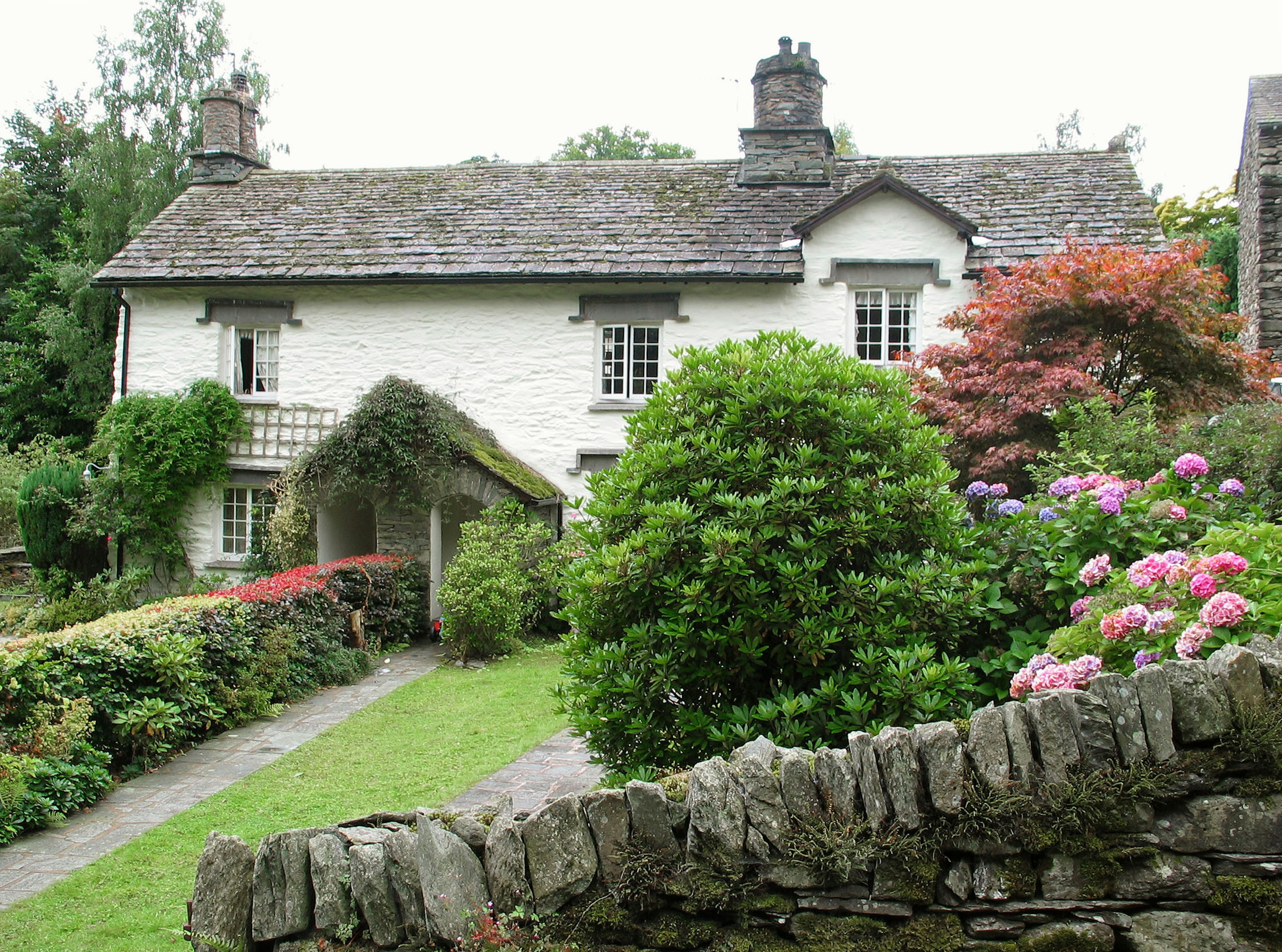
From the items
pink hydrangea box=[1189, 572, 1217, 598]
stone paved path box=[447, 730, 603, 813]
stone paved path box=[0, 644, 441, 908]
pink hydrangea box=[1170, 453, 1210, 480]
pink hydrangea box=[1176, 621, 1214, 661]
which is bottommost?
stone paved path box=[0, 644, 441, 908]

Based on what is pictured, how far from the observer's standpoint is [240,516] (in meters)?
16.2

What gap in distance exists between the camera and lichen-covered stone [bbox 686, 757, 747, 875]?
11.3ft

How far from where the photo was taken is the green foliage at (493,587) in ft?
39.7

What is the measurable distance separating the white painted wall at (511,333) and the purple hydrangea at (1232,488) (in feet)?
29.5

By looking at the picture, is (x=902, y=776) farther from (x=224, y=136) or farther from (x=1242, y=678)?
(x=224, y=136)

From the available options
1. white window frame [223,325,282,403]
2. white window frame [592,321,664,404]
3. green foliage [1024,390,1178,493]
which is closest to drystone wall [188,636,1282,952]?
green foliage [1024,390,1178,493]

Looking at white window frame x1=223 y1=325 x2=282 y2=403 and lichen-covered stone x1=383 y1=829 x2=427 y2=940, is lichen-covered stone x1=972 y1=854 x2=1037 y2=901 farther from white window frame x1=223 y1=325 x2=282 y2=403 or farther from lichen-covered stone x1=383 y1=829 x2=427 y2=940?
white window frame x1=223 y1=325 x2=282 y2=403

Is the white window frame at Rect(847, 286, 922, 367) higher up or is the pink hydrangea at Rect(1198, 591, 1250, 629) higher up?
the white window frame at Rect(847, 286, 922, 367)

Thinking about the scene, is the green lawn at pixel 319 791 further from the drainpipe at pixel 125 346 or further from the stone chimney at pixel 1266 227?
the stone chimney at pixel 1266 227

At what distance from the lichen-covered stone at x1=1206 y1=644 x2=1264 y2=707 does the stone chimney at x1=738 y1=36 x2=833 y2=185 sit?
14.1m

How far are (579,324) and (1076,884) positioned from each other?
12637 millimetres

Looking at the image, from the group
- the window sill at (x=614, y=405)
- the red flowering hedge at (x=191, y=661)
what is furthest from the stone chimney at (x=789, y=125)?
the red flowering hedge at (x=191, y=661)

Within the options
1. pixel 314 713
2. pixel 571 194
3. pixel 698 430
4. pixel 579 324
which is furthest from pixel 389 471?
pixel 698 430

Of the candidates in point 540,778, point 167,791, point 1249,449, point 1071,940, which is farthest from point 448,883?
point 1249,449
